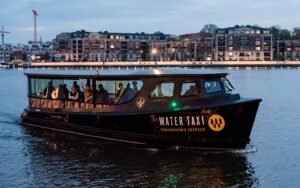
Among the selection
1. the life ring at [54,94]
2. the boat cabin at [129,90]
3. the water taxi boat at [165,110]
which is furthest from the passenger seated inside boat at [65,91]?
the water taxi boat at [165,110]

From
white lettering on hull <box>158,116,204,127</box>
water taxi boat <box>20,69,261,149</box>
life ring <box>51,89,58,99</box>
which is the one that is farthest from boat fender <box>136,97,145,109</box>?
life ring <box>51,89,58,99</box>

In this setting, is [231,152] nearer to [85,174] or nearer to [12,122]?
[85,174]

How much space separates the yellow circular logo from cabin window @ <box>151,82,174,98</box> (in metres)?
1.89

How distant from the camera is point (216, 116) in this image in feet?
60.7

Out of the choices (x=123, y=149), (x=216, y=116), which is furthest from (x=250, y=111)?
(x=123, y=149)

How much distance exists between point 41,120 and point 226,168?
34.9 ft

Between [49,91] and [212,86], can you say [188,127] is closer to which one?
[212,86]

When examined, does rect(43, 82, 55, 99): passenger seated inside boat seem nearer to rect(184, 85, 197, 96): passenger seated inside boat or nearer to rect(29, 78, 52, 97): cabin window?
rect(29, 78, 52, 97): cabin window

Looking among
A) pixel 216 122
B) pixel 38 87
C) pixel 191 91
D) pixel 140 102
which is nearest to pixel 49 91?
pixel 38 87

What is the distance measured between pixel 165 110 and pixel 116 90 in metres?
3.35

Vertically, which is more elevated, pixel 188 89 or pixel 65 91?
pixel 188 89

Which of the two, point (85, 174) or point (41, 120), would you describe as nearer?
point (85, 174)

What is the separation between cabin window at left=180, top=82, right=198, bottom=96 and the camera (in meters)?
19.4

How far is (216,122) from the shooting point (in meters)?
18.7
